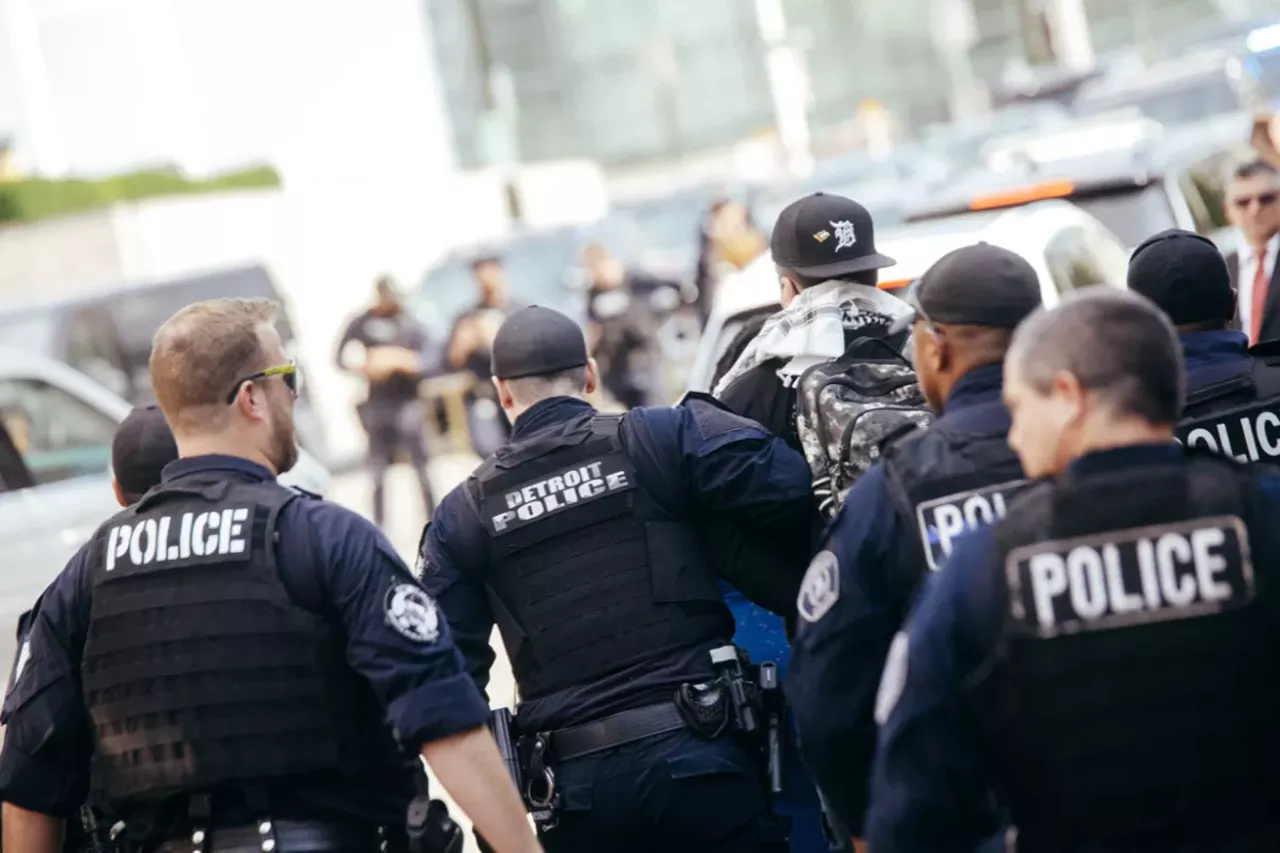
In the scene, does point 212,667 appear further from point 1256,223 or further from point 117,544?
point 1256,223

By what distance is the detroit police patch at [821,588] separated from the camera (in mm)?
3623

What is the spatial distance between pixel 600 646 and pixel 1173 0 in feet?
223

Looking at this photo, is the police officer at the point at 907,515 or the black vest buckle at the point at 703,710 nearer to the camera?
the police officer at the point at 907,515

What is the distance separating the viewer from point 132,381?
51.8 feet

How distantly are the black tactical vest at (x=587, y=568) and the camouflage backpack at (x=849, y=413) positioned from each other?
342 millimetres

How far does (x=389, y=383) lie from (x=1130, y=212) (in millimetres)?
7061

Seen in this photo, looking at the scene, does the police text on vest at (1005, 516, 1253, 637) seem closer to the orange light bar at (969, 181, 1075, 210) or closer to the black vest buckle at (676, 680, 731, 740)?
the black vest buckle at (676, 680, 731, 740)

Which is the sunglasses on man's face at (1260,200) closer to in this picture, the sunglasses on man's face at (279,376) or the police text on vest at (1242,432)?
the police text on vest at (1242,432)

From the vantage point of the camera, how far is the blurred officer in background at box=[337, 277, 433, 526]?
1422 cm

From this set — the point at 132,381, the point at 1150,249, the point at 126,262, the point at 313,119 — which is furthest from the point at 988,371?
the point at 313,119

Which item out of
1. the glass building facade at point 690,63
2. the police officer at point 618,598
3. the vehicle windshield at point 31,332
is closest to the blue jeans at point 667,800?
the police officer at point 618,598

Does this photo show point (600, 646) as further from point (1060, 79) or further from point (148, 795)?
point (1060, 79)

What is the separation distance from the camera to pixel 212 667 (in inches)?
145

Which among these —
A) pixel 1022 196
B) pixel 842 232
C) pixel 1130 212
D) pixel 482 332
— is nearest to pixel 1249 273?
pixel 1130 212
